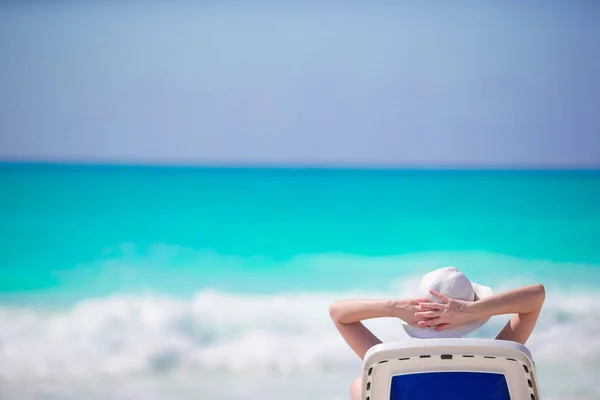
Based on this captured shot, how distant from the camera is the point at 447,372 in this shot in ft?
4.83

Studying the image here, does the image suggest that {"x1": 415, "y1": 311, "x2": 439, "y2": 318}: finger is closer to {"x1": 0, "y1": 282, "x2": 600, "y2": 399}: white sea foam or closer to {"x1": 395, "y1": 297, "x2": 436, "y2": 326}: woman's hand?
{"x1": 395, "y1": 297, "x2": 436, "y2": 326}: woman's hand

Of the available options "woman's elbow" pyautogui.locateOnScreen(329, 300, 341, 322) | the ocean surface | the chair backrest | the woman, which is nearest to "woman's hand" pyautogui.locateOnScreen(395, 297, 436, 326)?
the woman

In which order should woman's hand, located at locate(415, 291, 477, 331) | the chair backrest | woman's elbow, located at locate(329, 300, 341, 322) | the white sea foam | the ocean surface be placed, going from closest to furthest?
the chair backrest, woman's hand, located at locate(415, 291, 477, 331), woman's elbow, located at locate(329, 300, 341, 322), the white sea foam, the ocean surface

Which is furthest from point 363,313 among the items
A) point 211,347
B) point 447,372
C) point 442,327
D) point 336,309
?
point 211,347

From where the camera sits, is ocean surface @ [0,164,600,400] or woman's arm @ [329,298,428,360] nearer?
woman's arm @ [329,298,428,360]

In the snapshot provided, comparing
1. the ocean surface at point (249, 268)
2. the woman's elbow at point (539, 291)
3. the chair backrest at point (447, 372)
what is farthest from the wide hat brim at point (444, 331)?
the ocean surface at point (249, 268)

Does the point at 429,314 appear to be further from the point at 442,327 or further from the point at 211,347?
the point at 211,347

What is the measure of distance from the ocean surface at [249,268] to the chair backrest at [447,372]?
2216 mm

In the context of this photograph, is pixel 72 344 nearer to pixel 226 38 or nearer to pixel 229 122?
pixel 229 122

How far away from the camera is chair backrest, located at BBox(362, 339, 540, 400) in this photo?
1.43 metres

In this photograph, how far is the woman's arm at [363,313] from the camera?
5.77 ft

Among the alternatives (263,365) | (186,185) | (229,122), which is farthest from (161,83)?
(263,365)

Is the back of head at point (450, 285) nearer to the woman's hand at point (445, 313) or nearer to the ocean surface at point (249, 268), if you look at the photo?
the woman's hand at point (445, 313)

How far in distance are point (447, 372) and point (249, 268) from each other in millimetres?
4260
